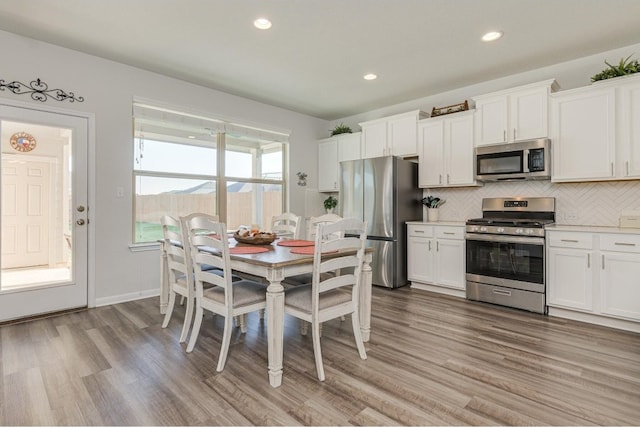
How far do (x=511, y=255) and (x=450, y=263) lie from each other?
71 cm

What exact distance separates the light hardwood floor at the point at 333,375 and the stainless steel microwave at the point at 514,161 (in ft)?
5.02

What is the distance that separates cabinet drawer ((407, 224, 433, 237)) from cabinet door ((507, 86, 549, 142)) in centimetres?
136

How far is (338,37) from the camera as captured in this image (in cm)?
310

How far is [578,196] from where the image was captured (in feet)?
11.7

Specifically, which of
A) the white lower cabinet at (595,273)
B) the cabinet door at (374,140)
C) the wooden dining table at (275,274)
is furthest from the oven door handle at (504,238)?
the wooden dining table at (275,274)

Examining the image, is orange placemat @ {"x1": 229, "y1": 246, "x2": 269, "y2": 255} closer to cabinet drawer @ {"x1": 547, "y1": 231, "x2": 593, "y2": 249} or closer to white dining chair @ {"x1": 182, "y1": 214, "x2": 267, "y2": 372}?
white dining chair @ {"x1": 182, "y1": 214, "x2": 267, "y2": 372}

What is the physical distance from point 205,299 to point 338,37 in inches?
100

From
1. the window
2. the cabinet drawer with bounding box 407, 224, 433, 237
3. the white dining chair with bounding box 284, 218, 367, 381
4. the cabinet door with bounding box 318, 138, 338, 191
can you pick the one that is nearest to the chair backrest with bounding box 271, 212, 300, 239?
the window

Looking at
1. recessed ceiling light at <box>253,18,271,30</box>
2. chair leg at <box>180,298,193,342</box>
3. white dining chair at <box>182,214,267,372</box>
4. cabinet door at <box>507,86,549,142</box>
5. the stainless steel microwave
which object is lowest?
chair leg at <box>180,298,193,342</box>

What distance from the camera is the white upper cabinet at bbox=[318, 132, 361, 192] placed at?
210 inches

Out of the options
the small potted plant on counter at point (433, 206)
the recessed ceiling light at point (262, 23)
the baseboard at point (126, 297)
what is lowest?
the baseboard at point (126, 297)

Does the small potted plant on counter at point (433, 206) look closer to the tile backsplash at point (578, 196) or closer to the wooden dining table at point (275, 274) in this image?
the tile backsplash at point (578, 196)

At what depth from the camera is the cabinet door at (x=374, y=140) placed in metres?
4.92

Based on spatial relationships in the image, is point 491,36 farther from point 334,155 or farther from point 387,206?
point 334,155
